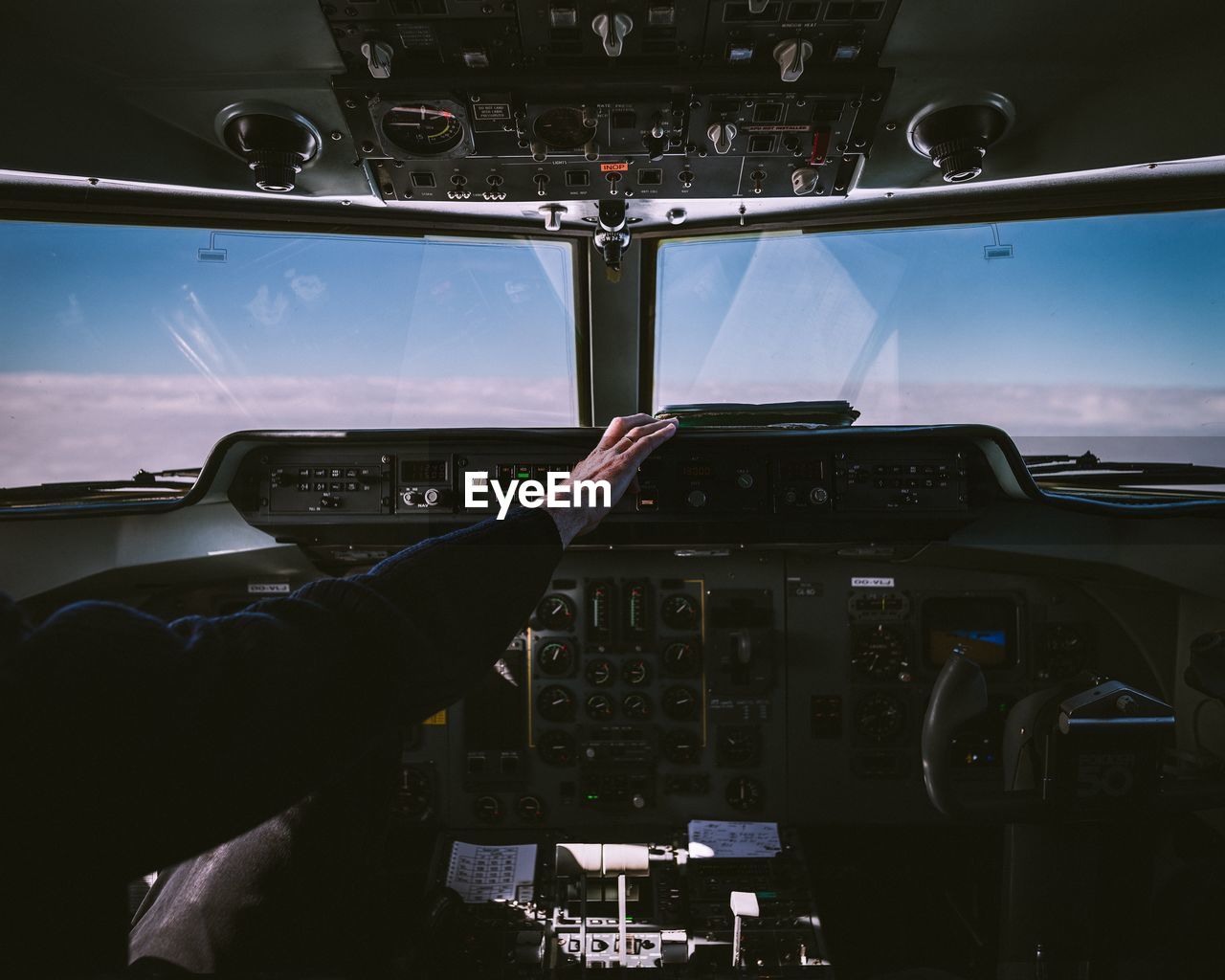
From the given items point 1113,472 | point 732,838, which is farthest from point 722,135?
point 732,838

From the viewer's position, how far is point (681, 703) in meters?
2.54

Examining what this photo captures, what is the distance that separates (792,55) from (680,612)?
1.73m

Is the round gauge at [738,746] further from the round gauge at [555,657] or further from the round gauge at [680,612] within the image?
the round gauge at [555,657]

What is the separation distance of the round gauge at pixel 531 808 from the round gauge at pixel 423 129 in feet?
7.04

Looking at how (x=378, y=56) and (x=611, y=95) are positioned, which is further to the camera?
(x=611, y=95)

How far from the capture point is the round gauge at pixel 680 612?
100 inches

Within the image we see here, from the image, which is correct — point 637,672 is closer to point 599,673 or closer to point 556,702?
point 599,673

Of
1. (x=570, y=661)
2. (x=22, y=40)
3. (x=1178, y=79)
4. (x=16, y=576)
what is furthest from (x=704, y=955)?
(x=22, y=40)

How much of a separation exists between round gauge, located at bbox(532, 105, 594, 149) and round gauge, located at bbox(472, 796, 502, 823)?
219cm

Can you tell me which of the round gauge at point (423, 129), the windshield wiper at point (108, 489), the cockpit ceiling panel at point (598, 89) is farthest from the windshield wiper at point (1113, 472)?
the windshield wiper at point (108, 489)

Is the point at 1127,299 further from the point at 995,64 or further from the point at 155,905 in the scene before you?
the point at 155,905

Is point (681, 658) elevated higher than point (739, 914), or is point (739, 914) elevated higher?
point (681, 658)

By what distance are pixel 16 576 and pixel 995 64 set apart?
3022 millimetres

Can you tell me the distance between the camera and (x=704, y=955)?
6.71ft
